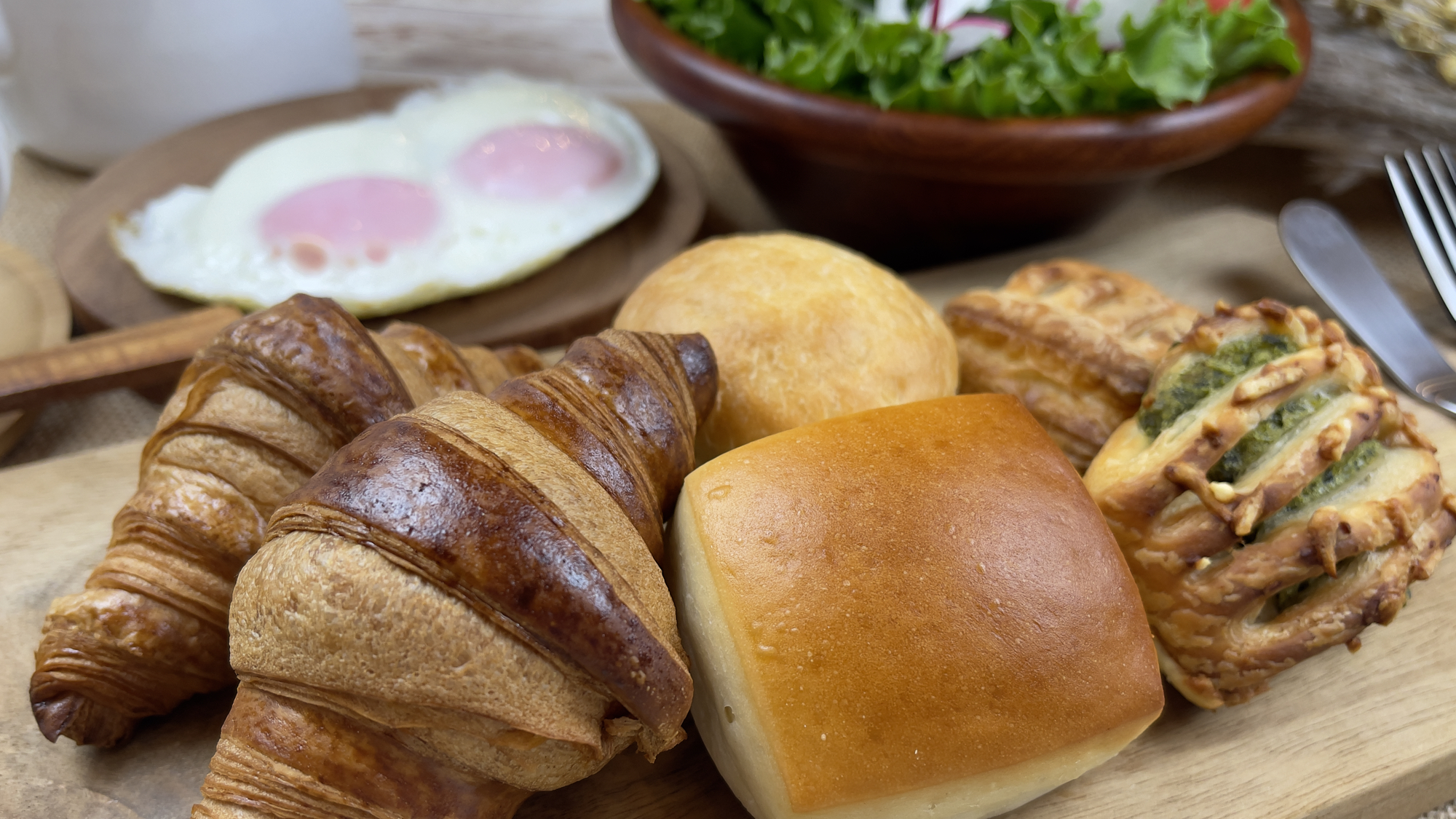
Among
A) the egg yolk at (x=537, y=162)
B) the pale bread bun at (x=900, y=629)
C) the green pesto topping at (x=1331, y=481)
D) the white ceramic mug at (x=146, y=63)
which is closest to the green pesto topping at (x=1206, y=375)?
the green pesto topping at (x=1331, y=481)

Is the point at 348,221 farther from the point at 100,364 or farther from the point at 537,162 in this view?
the point at 100,364

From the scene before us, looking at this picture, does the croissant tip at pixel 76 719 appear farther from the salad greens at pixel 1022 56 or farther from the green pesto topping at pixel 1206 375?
the salad greens at pixel 1022 56

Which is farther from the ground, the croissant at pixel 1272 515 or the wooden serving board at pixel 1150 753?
the croissant at pixel 1272 515

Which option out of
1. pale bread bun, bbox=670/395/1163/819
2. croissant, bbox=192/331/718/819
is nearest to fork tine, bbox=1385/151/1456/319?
pale bread bun, bbox=670/395/1163/819

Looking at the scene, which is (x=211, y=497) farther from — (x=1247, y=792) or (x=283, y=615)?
(x=1247, y=792)

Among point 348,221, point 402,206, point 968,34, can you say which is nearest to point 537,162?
point 402,206

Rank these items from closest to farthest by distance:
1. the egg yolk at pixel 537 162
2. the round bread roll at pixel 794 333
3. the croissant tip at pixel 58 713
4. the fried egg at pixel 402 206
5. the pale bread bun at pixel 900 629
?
the pale bread bun at pixel 900 629
the croissant tip at pixel 58 713
the round bread roll at pixel 794 333
the fried egg at pixel 402 206
the egg yolk at pixel 537 162

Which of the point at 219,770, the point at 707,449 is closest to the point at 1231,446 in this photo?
the point at 707,449

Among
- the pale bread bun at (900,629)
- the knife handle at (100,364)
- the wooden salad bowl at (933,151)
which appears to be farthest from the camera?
the wooden salad bowl at (933,151)
